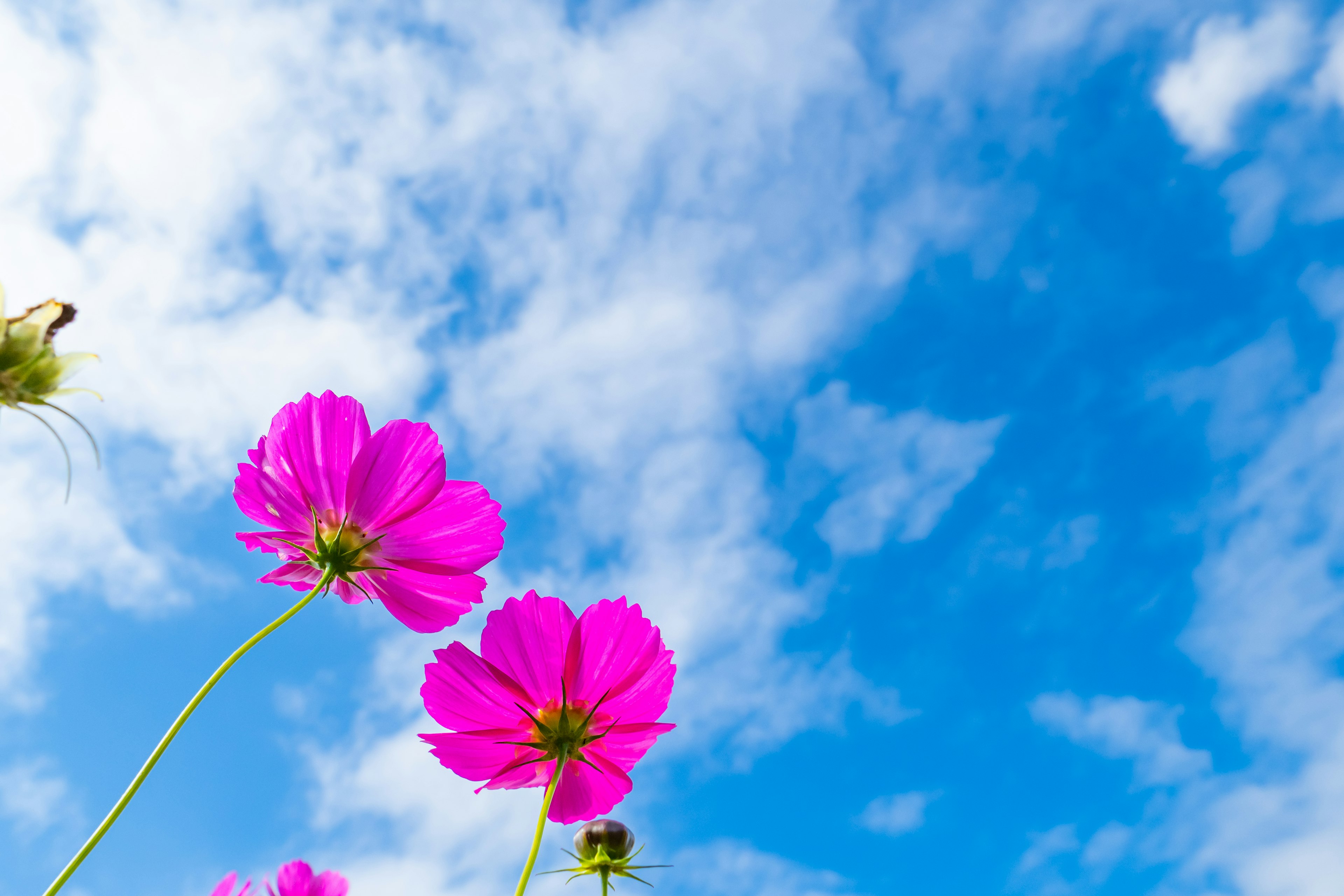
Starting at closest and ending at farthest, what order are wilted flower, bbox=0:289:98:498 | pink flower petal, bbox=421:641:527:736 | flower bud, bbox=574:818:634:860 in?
wilted flower, bbox=0:289:98:498 < pink flower petal, bbox=421:641:527:736 < flower bud, bbox=574:818:634:860

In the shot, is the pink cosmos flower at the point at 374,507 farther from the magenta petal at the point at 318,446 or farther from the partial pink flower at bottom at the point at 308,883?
the partial pink flower at bottom at the point at 308,883

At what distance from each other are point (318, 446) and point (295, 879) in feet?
1.65

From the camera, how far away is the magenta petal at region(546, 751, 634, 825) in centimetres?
115

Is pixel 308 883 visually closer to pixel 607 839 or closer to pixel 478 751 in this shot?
pixel 478 751

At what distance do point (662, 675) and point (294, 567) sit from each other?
50cm

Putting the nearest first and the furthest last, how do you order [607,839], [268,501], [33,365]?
[33,365], [268,501], [607,839]

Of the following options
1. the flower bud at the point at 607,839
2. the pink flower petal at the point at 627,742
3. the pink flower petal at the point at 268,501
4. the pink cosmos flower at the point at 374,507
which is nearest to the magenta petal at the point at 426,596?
the pink cosmos flower at the point at 374,507

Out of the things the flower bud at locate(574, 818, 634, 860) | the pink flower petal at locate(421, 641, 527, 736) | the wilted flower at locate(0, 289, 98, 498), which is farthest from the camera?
the flower bud at locate(574, 818, 634, 860)

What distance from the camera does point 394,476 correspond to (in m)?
1.14

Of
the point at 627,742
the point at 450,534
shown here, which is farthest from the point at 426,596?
the point at 627,742

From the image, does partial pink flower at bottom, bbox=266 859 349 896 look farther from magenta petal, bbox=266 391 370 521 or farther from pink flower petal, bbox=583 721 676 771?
magenta petal, bbox=266 391 370 521

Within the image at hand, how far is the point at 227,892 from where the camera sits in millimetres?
968

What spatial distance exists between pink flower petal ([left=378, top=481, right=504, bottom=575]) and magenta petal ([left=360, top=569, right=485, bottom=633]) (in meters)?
0.01

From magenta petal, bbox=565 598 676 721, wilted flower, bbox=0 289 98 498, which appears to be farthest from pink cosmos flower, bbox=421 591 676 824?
wilted flower, bbox=0 289 98 498
